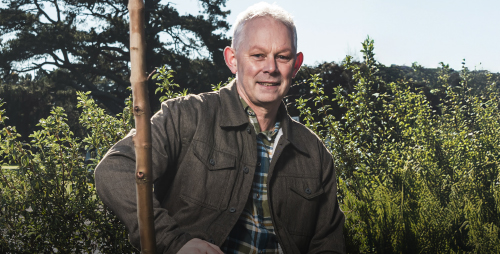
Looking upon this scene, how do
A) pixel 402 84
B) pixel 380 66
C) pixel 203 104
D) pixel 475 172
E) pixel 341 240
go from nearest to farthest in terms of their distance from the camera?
1. pixel 203 104
2. pixel 341 240
3. pixel 475 172
4. pixel 380 66
5. pixel 402 84

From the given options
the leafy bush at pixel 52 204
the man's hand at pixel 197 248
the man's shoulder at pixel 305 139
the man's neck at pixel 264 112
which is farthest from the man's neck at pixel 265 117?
the leafy bush at pixel 52 204

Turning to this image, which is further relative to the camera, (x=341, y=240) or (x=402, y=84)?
(x=402, y=84)

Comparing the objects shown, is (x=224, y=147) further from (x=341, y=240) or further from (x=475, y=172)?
(x=475, y=172)

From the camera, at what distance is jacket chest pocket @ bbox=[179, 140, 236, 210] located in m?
1.93

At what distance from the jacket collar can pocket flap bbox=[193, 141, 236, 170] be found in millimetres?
142

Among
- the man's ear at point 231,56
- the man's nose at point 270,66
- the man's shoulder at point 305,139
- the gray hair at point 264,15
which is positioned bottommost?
the man's shoulder at point 305,139

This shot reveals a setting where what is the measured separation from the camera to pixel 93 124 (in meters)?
4.07

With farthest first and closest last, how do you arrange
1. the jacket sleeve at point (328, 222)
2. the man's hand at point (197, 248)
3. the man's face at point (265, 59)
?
the jacket sleeve at point (328, 222) → the man's face at point (265, 59) → the man's hand at point (197, 248)

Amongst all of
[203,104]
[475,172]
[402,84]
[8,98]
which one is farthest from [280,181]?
[8,98]

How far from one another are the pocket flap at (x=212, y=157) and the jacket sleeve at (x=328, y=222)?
542 millimetres

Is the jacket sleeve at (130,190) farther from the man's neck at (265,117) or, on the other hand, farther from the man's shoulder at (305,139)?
the man's shoulder at (305,139)

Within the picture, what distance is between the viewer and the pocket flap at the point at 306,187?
2176 millimetres

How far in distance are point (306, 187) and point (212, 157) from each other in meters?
0.50

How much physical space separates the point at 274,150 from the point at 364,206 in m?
1.36
